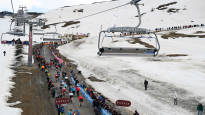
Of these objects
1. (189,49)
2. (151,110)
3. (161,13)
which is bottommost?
(151,110)

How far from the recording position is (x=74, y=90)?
24016 mm

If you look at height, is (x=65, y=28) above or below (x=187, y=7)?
below

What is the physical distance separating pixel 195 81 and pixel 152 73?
21.7 ft

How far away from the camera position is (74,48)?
232 ft

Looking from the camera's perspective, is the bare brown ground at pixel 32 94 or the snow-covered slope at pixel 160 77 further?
the snow-covered slope at pixel 160 77

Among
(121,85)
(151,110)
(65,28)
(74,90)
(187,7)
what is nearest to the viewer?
(151,110)

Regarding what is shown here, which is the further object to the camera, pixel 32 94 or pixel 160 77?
pixel 160 77

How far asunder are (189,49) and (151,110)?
33.8 m

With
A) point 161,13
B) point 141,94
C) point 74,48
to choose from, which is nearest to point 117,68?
point 141,94

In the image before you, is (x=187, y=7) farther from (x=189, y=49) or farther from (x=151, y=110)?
(x=151, y=110)

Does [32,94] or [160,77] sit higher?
[160,77]

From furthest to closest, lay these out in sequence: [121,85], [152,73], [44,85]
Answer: [152,73], [121,85], [44,85]

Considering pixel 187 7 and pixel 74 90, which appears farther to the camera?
pixel 187 7

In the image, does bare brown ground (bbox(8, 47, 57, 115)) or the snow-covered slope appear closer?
bare brown ground (bbox(8, 47, 57, 115))
